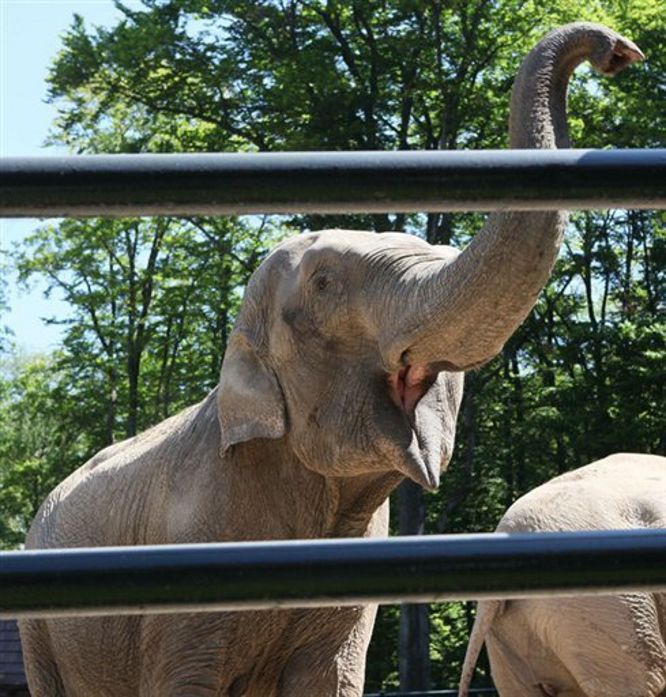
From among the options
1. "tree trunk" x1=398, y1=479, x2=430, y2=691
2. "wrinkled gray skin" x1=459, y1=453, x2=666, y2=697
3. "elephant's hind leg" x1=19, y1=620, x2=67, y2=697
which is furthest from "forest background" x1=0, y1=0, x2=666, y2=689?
"elephant's hind leg" x1=19, y1=620, x2=67, y2=697

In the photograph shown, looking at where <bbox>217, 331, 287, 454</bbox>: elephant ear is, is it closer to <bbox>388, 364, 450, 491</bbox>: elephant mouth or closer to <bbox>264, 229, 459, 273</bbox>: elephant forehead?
<bbox>264, 229, 459, 273</bbox>: elephant forehead

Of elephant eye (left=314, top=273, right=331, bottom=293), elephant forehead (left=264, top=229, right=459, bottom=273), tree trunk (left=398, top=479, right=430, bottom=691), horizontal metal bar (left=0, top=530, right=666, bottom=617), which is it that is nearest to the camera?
horizontal metal bar (left=0, top=530, right=666, bottom=617)

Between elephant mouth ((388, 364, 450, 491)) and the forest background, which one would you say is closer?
elephant mouth ((388, 364, 450, 491))

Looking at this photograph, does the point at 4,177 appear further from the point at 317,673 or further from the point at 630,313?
the point at 630,313

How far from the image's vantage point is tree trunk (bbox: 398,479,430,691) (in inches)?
891

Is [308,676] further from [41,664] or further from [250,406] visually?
[41,664]

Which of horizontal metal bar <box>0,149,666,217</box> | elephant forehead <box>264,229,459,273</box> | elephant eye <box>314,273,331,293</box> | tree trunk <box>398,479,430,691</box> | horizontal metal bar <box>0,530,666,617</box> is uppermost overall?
elephant forehead <box>264,229,459,273</box>

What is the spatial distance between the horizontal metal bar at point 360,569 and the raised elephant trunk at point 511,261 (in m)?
0.78

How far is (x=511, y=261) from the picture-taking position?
3115 millimetres

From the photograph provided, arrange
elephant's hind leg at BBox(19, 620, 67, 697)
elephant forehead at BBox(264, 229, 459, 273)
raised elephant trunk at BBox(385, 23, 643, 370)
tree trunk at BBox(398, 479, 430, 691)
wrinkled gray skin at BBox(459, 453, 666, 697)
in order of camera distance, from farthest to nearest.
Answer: tree trunk at BBox(398, 479, 430, 691), wrinkled gray skin at BBox(459, 453, 666, 697), elephant's hind leg at BBox(19, 620, 67, 697), elephant forehead at BBox(264, 229, 459, 273), raised elephant trunk at BBox(385, 23, 643, 370)

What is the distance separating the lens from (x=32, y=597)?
1.06 metres

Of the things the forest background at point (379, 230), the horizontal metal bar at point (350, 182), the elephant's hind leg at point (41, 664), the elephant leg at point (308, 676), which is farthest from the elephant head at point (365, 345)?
the forest background at point (379, 230)

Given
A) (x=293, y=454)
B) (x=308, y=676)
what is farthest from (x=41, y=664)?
(x=293, y=454)

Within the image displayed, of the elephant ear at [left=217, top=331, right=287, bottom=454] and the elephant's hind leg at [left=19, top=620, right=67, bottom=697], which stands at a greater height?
the elephant ear at [left=217, top=331, right=287, bottom=454]
